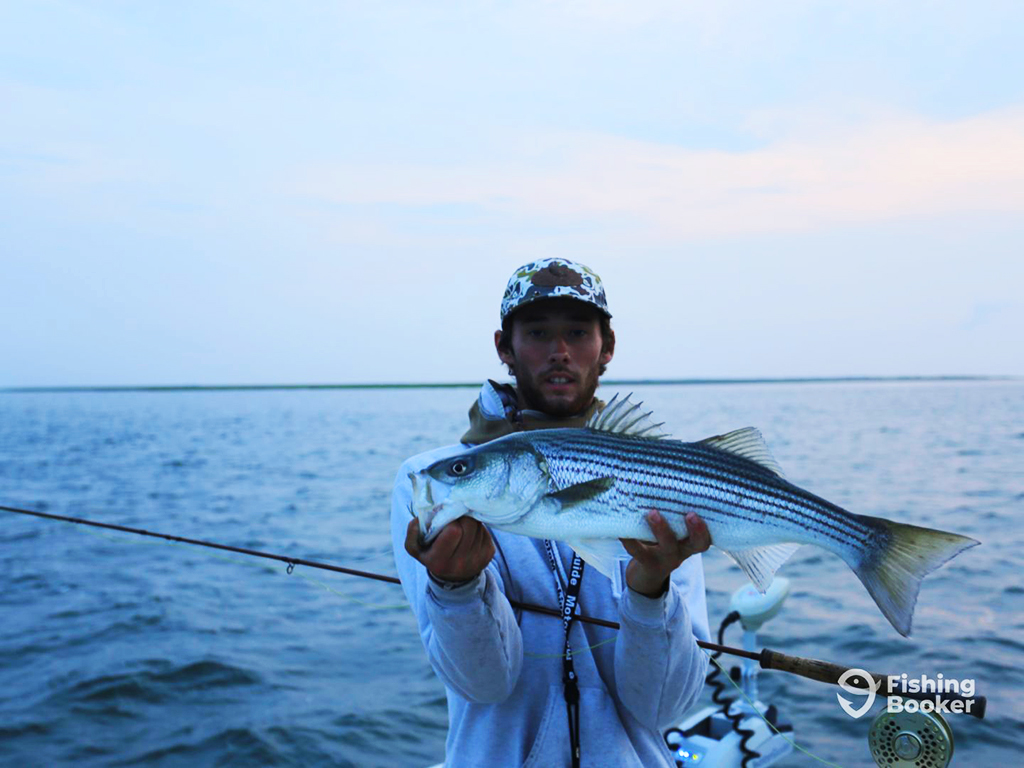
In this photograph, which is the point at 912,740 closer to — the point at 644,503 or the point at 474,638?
the point at 644,503

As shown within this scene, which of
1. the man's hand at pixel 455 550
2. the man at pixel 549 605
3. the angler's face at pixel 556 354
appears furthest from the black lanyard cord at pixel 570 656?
the angler's face at pixel 556 354

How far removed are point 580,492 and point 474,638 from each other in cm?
71

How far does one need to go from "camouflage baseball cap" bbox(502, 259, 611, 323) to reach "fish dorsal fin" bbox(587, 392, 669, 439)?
25.9 inches

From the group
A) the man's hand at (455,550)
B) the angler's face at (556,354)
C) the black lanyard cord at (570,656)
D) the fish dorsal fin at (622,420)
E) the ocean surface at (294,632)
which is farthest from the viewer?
the ocean surface at (294,632)

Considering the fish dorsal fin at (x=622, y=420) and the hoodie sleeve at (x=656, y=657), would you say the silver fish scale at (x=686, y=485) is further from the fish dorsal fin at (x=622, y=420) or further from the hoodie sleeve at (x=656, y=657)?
the hoodie sleeve at (x=656, y=657)

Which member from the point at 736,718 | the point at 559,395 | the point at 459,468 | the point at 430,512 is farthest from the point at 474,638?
the point at 736,718

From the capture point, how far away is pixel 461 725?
3459 millimetres

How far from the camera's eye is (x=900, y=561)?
3115mm

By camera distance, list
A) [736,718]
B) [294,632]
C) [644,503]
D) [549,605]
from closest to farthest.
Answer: [644,503], [549,605], [736,718], [294,632]

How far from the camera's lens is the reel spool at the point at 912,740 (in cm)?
333

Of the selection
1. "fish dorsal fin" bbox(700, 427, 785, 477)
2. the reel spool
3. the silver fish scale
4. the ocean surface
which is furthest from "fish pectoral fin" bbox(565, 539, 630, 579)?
the ocean surface

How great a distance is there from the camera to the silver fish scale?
3170 mm

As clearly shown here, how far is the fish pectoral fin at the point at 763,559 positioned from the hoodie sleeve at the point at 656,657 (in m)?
0.32

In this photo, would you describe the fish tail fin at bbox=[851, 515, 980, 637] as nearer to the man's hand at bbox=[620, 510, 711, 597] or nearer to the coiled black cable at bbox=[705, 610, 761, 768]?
the man's hand at bbox=[620, 510, 711, 597]
